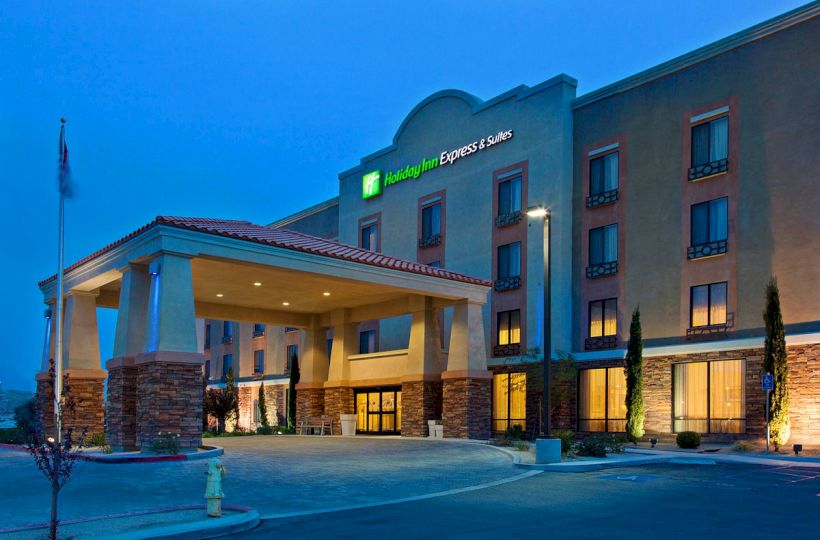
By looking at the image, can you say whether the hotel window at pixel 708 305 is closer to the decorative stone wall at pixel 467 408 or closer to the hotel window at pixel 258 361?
the decorative stone wall at pixel 467 408

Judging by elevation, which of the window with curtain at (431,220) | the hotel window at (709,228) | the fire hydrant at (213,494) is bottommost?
the fire hydrant at (213,494)

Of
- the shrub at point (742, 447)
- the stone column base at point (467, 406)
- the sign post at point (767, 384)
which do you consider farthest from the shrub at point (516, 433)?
the sign post at point (767, 384)

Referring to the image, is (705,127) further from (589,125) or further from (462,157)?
(462,157)

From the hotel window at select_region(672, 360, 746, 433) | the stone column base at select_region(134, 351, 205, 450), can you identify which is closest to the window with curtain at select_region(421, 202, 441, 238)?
the hotel window at select_region(672, 360, 746, 433)

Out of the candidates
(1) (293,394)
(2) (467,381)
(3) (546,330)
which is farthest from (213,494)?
(1) (293,394)

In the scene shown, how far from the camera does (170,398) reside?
22125mm

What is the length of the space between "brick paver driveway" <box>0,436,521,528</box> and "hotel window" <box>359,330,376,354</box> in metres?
21.5

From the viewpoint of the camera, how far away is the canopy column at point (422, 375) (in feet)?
109

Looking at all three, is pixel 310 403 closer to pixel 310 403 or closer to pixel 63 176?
pixel 310 403

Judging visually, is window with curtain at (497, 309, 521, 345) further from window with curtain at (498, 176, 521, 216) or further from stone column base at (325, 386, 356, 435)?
stone column base at (325, 386, 356, 435)

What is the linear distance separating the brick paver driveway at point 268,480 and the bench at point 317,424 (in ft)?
39.1

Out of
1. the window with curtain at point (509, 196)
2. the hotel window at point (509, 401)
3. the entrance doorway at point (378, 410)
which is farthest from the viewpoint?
the window with curtain at point (509, 196)

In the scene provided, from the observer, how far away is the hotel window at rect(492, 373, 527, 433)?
37.5 metres

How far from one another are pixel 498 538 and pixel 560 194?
2763 centimetres
